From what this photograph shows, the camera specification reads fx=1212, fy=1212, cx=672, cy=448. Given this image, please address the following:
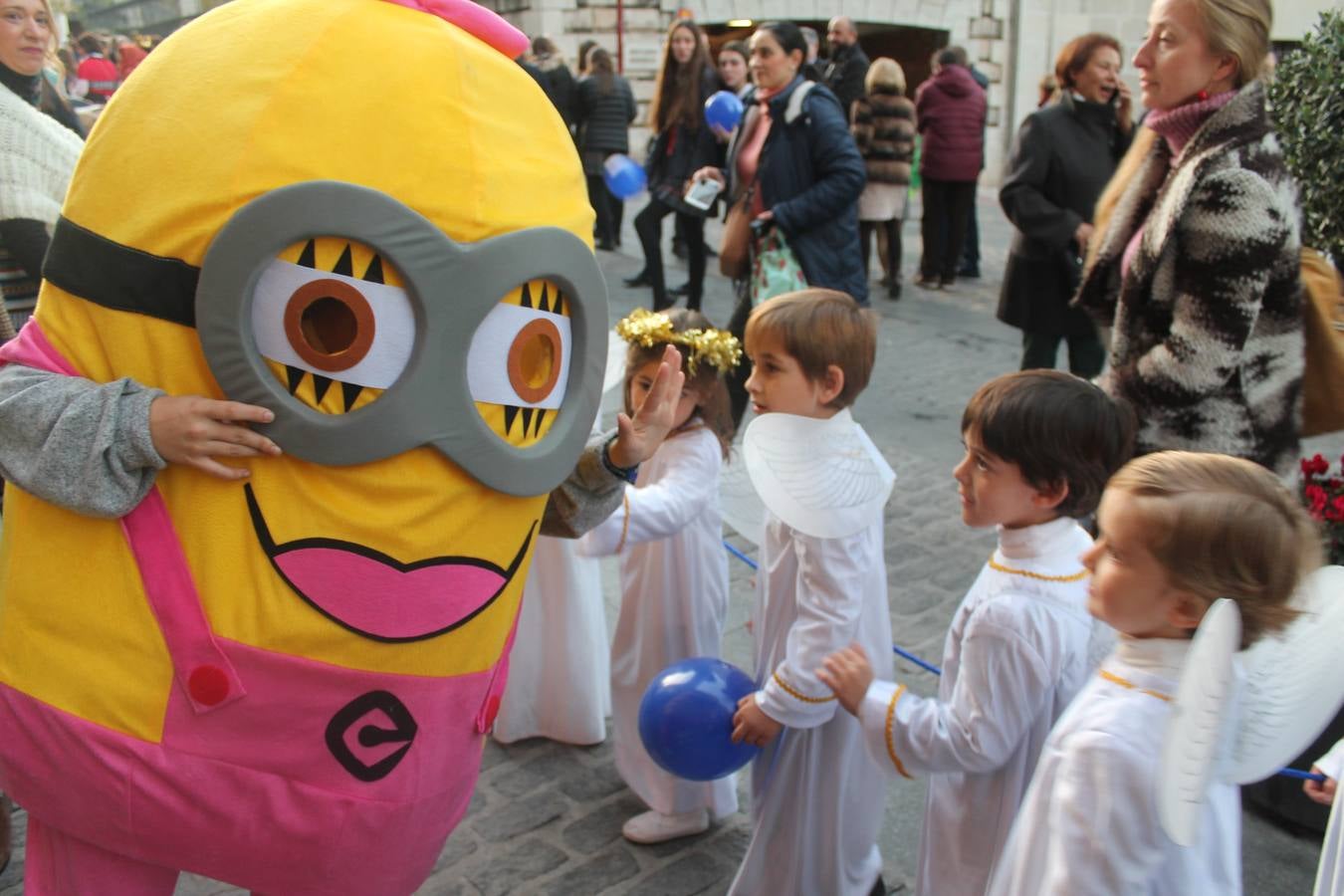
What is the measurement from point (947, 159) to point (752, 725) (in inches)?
325

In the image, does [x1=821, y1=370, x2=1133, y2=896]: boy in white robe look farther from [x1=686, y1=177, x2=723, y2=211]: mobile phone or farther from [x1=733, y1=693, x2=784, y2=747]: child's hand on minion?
[x1=686, y1=177, x2=723, y2=211]: mobile phone

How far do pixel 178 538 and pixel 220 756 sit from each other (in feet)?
1.05

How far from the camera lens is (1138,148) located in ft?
10.7

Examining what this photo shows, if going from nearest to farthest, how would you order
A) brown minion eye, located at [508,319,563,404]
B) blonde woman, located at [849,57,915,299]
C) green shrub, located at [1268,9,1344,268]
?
brown minion eye, located at [508,319,563,404] → green shrub, located at [1268,9,1344,268] → blonde woman, located at [849,57,915,299]

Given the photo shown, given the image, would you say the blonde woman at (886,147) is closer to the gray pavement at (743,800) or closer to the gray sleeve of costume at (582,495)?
the gray pavement at (743,800)

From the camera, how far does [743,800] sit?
3.32 meters

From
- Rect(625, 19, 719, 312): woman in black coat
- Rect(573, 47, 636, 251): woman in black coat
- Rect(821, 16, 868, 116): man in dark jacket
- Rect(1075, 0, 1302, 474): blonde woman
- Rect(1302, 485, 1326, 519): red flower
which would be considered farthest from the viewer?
Rect(573, 47, 636, 251): woman in black coat

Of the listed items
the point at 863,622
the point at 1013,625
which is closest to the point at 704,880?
the point at 863,622

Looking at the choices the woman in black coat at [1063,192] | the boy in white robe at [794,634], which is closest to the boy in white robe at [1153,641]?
the boy in white robe at [794,634]

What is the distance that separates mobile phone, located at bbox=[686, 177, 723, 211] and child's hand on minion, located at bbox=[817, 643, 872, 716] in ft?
14.6

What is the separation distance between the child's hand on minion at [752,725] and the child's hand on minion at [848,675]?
0.93 ft

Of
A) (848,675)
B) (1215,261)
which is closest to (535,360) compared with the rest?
(848,675)

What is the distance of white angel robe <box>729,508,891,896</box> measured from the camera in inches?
104

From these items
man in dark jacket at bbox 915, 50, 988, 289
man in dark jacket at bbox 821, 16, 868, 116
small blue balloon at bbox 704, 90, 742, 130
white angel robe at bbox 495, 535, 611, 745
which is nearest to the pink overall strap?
white angel robe at bbox 495, 535, 611, 745
